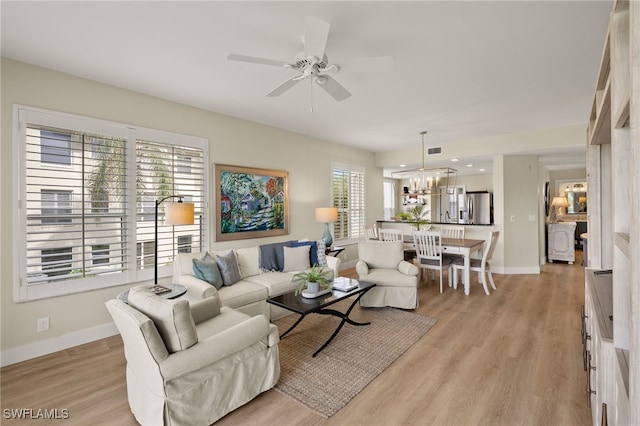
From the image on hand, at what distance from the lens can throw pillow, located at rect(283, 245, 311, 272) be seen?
14.1 ft

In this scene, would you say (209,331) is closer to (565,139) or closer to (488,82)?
(488,82)

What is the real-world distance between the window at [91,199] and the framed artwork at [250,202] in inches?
18.0

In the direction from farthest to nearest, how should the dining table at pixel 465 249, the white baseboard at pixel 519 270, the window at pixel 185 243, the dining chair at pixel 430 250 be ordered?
the white baseboard at pixel 519 270, the dining chair at pixel 430 250, the dining table at pixel 465 249, the window at pixel 185 243

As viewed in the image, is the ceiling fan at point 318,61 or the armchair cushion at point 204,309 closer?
the ceiling fan at point 318,61

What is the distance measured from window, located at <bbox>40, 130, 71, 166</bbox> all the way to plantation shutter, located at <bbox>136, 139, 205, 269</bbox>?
0.65 meters

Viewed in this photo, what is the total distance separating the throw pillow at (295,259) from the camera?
4.29m

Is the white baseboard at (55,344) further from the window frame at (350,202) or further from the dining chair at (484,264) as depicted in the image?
the dining chair at (484,264)

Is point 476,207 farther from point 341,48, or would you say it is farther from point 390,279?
point 341,48

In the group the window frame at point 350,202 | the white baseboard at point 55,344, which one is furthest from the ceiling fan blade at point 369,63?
the window frame at point 350,202

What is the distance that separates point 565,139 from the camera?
17.0 ft

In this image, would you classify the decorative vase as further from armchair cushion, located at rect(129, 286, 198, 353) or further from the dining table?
the dining table

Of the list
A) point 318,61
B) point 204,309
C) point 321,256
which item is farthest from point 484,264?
point 204,309

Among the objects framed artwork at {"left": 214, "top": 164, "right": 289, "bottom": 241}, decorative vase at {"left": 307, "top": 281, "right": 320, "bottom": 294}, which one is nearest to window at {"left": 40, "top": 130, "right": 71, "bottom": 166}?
framed artwork at {"left": 214, "top": 164, "right": 289, "bottom": 241}

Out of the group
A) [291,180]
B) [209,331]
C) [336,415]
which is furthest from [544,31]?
[291,180]
